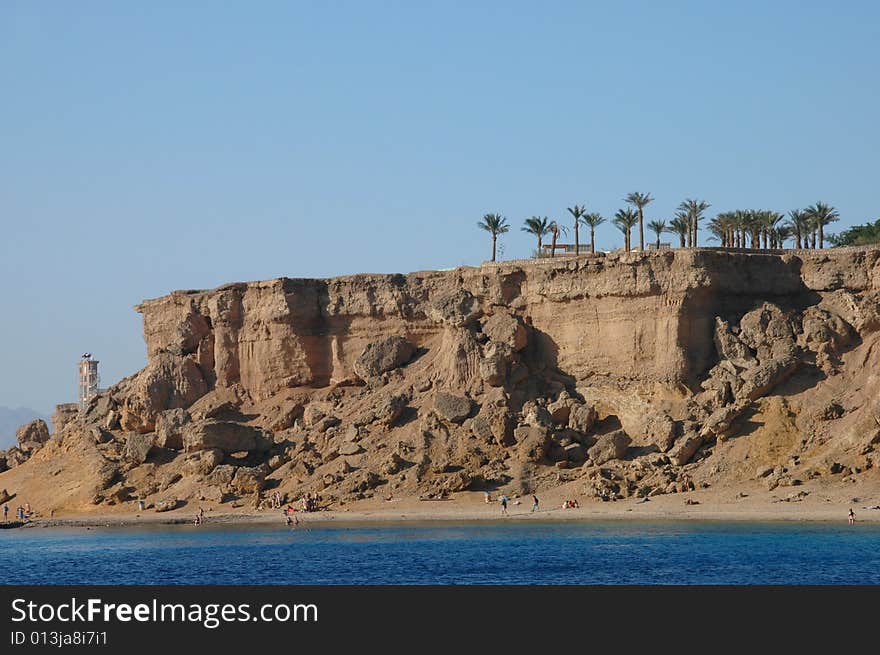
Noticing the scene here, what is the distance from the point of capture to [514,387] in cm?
6612

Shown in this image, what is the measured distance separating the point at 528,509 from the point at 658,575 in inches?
609

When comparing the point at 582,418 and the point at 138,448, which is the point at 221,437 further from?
the point at 582,418

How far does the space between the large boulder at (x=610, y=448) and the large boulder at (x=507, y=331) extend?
20.9ft

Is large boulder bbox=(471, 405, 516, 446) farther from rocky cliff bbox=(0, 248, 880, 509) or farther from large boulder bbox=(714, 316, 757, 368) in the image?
large boulder bbox=(714, 316, 757, 368)

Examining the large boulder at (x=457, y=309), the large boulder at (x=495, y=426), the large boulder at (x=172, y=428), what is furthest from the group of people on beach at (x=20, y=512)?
the large boulder at (x=495, y=426)

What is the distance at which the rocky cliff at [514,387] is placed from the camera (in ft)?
199

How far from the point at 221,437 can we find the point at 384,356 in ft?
27.6

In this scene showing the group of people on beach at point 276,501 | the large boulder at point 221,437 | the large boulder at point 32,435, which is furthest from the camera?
the large boulder at point 32,435

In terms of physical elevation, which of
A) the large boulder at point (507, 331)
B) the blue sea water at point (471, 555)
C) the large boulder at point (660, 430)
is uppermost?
the large boulder at point (507, 331)

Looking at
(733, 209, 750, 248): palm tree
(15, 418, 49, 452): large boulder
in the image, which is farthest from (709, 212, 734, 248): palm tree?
(15, 418, 49, 452): large boulder

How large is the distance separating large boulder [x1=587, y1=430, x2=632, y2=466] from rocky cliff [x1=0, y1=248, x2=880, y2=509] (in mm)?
115

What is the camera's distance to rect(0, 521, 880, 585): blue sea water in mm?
45281

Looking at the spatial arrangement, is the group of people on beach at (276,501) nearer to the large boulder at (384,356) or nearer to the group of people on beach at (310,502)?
the group of people on beach at (310,502)
